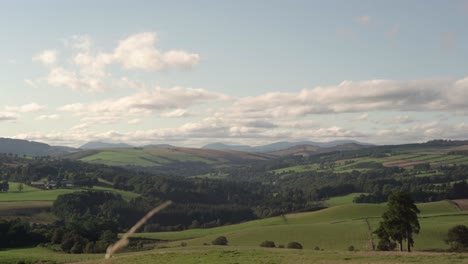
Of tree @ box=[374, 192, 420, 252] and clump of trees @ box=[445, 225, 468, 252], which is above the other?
tree @ box=[374, 192, 420, 252]

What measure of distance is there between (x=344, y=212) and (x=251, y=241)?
62.5 metres

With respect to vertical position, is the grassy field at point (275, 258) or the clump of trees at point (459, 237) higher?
the grassy field at point (275, 258)

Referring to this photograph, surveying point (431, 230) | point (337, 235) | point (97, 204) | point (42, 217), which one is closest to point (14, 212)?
point (42, 217)

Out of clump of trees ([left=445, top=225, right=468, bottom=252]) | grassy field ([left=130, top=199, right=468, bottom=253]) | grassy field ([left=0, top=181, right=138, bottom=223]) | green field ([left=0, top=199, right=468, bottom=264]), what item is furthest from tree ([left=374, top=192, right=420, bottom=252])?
grassy field ([left=0, top=181, right=138, bottom=223])

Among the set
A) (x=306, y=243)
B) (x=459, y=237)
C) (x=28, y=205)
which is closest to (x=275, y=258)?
(x=459, y=237)

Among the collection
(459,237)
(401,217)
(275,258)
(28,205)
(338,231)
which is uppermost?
(401,217)

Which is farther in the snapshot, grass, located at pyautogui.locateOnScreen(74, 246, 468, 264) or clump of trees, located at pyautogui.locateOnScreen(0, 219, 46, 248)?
clump of trees, located at pyautogui.locateOnScreen(0, 219, 46, 248)

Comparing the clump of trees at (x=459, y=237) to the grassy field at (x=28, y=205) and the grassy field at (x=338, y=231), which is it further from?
the grassy field at (x=28, y=205)

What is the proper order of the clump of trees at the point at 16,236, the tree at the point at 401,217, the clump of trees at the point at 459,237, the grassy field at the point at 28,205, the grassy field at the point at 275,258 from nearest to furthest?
the grassy field at the point at 275,258 → the tree at the point at 401,217 → the clump of trees at the point at 459,237 → the clump of trees at the point at 16,236 → the grassy field at the point at 28,205

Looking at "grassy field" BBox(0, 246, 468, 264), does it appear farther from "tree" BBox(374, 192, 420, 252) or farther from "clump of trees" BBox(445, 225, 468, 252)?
"clump of trees" BBox(445, 225, 468, 252)

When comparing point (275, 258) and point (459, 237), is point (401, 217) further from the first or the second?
point (275, 258)

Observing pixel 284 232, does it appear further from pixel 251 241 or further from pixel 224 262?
pixel 224 262

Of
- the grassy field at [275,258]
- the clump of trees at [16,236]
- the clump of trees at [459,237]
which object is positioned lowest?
the clump of trees at [16,236]

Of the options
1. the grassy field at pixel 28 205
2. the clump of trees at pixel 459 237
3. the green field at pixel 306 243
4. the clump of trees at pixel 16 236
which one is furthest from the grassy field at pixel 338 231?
Result: the grassy field at pixel 28 205
